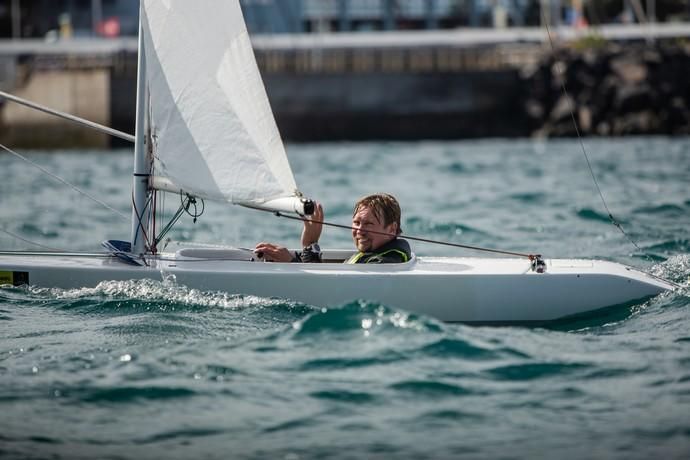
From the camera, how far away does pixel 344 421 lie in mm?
5480

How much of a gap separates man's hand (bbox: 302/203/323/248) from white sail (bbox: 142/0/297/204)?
0.81 ft

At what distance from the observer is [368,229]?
25.2 feet

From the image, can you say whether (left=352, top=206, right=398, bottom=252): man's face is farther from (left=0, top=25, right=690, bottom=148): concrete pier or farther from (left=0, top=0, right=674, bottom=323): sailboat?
(left=0, top=25, right=690, bottom=148): concrete pier

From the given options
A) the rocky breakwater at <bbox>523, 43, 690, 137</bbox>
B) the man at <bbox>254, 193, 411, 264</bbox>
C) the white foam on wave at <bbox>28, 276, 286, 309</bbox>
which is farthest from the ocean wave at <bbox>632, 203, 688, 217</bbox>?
the rocky breakwater at <bbox>523, 43, 690, 137</bbox>

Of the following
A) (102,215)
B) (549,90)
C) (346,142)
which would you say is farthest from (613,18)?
(102,215)

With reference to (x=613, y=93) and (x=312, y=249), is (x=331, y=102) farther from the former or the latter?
(x=312, y=249)

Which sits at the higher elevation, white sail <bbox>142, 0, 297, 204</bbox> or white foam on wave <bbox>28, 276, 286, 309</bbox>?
white sail <bbox>142, 0, 297, 204</bbox>

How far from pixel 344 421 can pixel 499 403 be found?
85 cm

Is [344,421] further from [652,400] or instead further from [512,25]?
[512,25]

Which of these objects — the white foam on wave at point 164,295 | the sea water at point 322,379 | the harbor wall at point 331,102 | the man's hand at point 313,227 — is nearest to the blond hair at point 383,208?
the man's hand at point 313,227

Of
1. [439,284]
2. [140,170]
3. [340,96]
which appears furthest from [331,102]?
[439,284]

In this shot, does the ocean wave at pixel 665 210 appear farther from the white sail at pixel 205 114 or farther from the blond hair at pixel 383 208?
the white sail at pixel 205 114

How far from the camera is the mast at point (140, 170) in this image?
7.96m

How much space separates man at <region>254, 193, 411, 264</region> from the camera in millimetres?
7656
